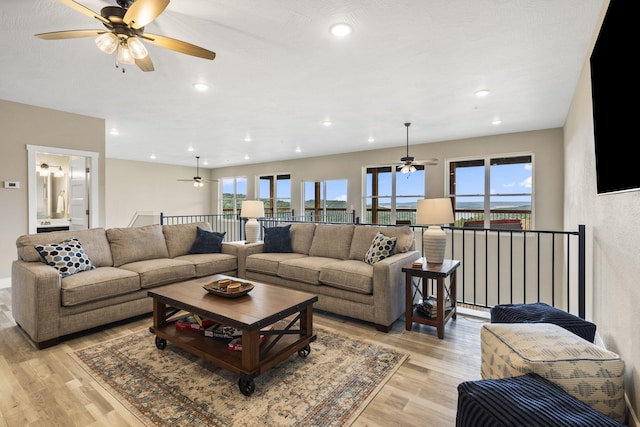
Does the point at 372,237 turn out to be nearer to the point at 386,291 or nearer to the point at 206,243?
the point at 386,291

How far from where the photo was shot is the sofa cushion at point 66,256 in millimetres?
2896

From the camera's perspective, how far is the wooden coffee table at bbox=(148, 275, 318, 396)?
1975mm

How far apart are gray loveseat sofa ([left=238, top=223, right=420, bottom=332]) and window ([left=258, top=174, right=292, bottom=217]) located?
5.12 metres

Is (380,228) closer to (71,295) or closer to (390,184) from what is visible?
(71,295)

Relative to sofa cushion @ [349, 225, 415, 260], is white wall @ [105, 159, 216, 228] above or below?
above

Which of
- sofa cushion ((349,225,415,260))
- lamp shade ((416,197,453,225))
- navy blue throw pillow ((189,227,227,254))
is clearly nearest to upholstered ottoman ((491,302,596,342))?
lamp shade ((416,197,453,225))

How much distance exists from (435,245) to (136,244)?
3.46m

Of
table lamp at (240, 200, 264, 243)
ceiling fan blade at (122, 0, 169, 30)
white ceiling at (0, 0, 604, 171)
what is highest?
white ceiling at (0, 0, 604, 171)

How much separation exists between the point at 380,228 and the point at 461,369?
1.88 m

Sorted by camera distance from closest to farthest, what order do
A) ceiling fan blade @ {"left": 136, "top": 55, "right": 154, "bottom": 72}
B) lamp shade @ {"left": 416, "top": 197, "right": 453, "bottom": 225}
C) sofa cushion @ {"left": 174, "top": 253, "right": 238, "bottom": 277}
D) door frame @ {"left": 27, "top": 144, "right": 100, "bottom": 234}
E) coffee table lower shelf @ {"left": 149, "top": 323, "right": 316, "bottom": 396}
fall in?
coffee table lower shelf @ {"left": 149, "top": 323, "right": 316, "bottom": 396} → ceiling fan blade @ {"left": 136, "top": 55, "right": 154, "bottom": 72} → lamp shade @ {"left": 416, "top": 197, "right": 453, "bottom": 225} → sofa cushion @ {"left": 174, "top": 253, "right": 238, "bottom": 277} → door frame @ {"left": 27, "top": 144, "right": 100, "bottom": 234}

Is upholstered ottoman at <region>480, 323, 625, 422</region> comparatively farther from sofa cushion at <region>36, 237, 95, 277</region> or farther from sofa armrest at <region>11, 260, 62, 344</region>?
sofa cushion at <region>36, 237, 95, 277</region>

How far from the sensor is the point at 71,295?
268 centimetres

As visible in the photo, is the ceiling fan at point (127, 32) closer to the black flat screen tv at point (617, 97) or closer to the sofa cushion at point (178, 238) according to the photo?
the black flat screen tv at point (617, 97)

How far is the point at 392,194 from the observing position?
777 cm
